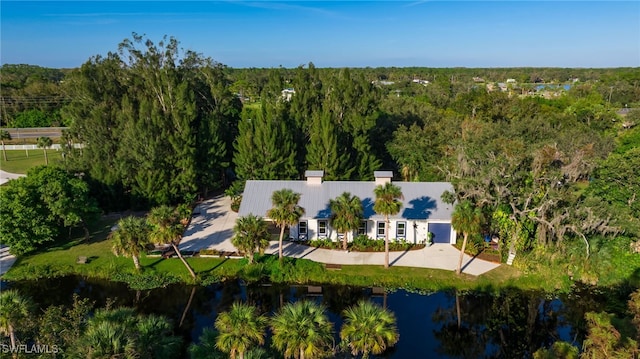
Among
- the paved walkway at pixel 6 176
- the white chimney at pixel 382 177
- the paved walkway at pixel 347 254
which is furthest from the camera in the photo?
the paved walkway at pixel 6 176

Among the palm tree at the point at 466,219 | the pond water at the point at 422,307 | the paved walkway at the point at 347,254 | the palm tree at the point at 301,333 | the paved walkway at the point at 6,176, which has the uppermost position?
the palm tree at the point at 466,219

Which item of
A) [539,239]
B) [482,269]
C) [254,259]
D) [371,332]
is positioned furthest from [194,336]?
[539,239]

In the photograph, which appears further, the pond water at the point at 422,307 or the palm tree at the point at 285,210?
the palm tree at the point at 285,210

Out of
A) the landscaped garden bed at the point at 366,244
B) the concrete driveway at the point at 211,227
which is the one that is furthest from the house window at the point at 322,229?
the concrete driveway at the point at 211,227

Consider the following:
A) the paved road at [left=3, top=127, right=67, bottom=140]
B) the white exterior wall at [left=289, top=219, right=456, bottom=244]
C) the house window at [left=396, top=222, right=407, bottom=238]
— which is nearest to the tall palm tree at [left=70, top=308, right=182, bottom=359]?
the white exterior wall at [left=289, top=219, right=456, bottom=244]

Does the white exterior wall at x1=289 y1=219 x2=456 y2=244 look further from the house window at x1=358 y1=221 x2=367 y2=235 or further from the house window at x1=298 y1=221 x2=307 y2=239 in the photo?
the house window at x1=298 y1=221 x2=307 y2=239

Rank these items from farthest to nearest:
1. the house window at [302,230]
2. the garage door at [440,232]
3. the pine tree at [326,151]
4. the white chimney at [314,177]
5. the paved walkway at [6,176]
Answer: the paved walkway at [6,176] → the pine tree at [326,151] → the white chimney at [314,177] → the house window at [302,230] → the garage door at [440,232]

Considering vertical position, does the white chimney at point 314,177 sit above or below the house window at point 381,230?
above

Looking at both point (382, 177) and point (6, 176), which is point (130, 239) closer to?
point (382, 177)

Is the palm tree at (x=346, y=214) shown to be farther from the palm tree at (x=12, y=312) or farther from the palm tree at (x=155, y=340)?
the palm tree at (x=12, y=312)
